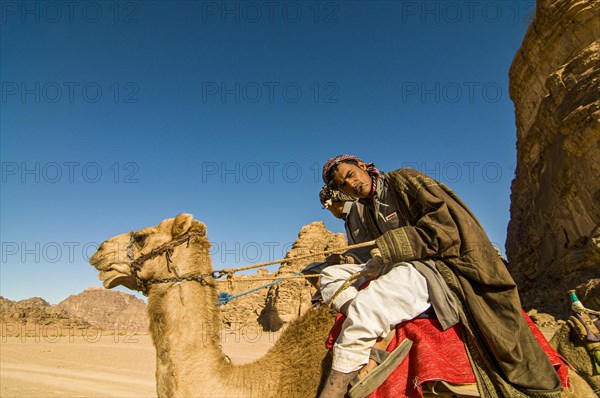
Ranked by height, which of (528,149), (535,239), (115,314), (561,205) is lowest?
(115,314)

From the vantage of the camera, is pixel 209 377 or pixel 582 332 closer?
pixel 209 377

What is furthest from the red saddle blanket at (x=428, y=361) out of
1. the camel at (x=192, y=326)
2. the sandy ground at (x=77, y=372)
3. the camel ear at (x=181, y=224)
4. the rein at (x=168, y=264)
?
the sandy ground at (x=77, y=372)

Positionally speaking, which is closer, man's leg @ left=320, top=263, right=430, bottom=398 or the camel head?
man's leg @ left=320, top=263, right=430, bottom=398

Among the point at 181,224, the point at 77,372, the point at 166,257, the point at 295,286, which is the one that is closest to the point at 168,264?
the point at 166,257

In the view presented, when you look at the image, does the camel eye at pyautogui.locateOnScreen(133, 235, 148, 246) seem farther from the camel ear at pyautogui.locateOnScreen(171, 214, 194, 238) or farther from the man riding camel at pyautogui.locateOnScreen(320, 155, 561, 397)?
the man riding camel at pyautogui.locateOnScreen(320, 155, 561, 397)

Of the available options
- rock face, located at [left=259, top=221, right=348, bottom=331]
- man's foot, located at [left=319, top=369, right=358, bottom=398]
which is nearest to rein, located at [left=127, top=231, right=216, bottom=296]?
man's foot, located at [left=319, top=369, right=358, bottom=398]

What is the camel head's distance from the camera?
3629 millimetres

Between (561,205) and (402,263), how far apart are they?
54.9 feet

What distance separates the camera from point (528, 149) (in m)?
20.6

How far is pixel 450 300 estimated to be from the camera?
2465mm

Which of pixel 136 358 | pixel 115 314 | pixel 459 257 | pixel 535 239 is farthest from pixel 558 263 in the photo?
pixel 115 314

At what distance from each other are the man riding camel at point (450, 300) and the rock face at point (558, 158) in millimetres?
9599

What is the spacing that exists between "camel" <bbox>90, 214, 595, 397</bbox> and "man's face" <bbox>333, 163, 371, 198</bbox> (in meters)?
1.01

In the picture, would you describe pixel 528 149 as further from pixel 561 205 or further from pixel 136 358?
pixel 136 358
